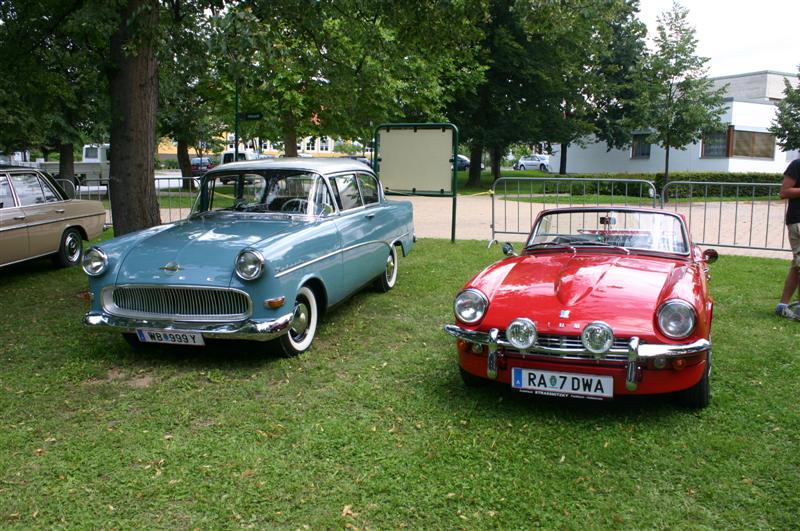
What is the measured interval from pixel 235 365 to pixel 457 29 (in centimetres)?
636

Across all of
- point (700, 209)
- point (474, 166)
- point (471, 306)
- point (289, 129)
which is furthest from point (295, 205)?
point (474, 166)

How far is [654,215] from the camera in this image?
563cm

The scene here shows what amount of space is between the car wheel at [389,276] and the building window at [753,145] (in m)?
29.7

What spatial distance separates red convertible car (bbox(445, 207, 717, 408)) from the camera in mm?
4023

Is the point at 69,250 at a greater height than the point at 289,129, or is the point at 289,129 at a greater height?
the point at 289,129

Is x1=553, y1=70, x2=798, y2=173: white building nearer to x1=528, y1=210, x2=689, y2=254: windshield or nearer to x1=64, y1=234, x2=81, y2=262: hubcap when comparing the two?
x1=528, y1=210, x2=689, y2=254: windshield

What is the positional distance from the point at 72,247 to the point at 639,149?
33247 millimetres

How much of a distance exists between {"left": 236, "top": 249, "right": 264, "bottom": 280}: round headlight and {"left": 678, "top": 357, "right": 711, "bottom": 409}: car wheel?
3.17 metres

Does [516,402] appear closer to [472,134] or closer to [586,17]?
[586,17]

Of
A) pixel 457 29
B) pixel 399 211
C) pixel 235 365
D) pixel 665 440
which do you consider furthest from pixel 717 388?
pixel 457 29

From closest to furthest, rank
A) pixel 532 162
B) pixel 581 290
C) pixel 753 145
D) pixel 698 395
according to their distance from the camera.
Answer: pixel 698 395
pixel 581 290
pixel 753 145
pixel 532 162

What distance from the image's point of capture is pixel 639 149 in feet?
122

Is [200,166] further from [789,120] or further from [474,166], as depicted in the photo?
[789,120]

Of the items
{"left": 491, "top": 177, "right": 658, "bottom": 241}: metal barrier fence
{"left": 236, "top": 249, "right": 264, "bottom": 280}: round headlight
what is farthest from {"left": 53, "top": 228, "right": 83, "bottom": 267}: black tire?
{"left": 491, "top": 177, "right": 658, "bottom": 241}: metal barrier fence
